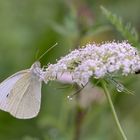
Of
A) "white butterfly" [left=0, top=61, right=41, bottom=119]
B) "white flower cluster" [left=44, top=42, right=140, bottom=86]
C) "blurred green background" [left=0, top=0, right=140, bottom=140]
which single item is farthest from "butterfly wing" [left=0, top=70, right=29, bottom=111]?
"blurred green background" [left=0, top=0, right=140, bottom=140]

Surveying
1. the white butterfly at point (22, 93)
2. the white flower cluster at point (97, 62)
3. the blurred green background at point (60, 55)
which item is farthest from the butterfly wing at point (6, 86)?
the blurred green background at point (60, 55)

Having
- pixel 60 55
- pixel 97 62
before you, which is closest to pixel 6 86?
pixel 97 62

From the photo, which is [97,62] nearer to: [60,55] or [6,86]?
[6,86]

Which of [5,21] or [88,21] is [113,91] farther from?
[5,21]

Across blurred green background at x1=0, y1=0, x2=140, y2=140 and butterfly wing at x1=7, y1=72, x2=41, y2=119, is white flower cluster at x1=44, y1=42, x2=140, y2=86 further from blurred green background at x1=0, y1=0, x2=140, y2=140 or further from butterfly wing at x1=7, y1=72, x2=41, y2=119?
blurred green background at x1=0, y1=0, x2=140, y2=140

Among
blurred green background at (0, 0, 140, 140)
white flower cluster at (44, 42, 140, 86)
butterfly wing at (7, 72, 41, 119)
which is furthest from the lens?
blurred green background at (0, 0, 140, 140)

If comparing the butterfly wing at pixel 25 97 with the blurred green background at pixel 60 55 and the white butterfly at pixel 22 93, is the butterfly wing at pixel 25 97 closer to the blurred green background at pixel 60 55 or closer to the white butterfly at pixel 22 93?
the white butterfly at pixel 22 93

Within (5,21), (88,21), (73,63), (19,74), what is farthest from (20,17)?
(73,63)
